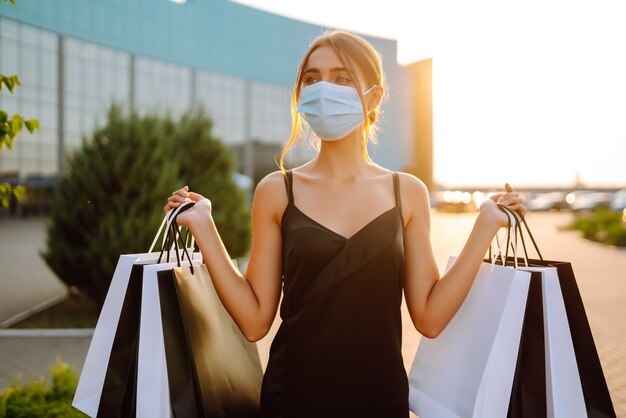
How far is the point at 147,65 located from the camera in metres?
40.1

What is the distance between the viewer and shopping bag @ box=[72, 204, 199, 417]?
5.68 ft

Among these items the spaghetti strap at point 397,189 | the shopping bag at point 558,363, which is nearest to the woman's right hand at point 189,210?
the spaghetti strap at point 397,189

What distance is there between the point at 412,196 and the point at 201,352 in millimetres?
866

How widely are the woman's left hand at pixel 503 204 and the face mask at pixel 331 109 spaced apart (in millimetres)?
546

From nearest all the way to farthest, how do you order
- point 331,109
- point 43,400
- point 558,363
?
point 558,363 < point 331,109 < point 43,400

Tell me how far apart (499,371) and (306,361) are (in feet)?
1.90

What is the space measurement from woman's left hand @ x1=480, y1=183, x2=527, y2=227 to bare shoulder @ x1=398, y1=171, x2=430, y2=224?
20 cm

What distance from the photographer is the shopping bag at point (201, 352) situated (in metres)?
1.68

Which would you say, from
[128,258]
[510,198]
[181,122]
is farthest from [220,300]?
Result: [181,122]

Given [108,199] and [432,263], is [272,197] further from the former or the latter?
[108,199]

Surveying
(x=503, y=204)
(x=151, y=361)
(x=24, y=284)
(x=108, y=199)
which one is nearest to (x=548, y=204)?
(x=24, y=284)

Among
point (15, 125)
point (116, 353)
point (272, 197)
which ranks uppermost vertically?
point (15, 125)

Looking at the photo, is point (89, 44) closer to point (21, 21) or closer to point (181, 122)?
point (21, 21)

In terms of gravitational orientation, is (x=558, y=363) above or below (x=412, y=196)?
below
